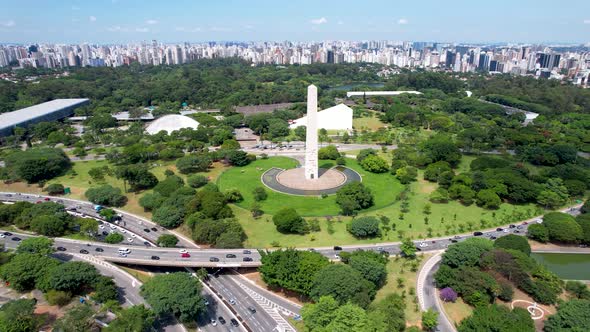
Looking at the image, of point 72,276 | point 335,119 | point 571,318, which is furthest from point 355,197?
point 335,119

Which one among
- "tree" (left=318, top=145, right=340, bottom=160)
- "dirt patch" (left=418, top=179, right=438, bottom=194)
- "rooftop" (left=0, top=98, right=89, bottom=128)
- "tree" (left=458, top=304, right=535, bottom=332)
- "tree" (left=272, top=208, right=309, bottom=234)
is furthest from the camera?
"rooftop" (left=0, top=98, right=89, bottom=128)

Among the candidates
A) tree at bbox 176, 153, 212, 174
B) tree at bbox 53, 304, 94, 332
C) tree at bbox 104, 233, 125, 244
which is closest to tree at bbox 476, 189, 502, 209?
tree at bbox 176, 153, 212, 174

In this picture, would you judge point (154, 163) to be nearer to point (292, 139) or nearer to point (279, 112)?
point (292, 139)

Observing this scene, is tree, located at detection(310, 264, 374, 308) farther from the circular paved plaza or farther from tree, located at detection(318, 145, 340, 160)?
tree, located at detection(318, 145, 340, 160)

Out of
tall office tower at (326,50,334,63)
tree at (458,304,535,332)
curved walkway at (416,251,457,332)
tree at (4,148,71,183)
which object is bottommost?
curved walkway at (416,251,457,332)

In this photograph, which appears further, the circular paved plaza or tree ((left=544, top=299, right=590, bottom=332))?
the circular paved plaza

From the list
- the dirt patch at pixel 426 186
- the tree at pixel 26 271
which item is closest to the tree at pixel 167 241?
the tree at pixel 26 271

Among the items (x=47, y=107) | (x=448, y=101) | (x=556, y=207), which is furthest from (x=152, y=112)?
(x=556, y=207)

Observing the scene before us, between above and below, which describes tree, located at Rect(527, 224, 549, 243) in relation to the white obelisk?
below
